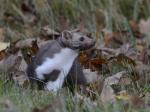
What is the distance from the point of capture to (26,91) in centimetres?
512

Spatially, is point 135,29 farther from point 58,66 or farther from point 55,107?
point 55,107

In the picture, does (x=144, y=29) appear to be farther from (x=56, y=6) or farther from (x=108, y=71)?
(x=108, y=71)

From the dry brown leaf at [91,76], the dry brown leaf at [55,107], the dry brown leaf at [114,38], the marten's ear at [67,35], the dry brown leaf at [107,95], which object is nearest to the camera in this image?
the dry brown leaf at [55,107]

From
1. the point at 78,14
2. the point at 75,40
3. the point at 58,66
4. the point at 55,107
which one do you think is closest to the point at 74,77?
the point at 58,66

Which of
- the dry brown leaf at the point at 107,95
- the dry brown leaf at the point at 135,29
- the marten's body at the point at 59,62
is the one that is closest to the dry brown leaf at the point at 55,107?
the dry brown leaf at the point at 107,95

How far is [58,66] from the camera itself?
5684 mm

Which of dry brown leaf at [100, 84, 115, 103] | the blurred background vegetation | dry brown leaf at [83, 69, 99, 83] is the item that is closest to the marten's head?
dry brown leaf at [83, 69, 99, 83]

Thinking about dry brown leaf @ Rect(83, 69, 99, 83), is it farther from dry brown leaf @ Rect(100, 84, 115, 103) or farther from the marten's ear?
dry brown leaf @ Rect(100, 84, 115, 103)

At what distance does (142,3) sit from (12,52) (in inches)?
124

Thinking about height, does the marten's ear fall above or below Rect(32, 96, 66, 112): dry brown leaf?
above

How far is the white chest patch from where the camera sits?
563 centimetres

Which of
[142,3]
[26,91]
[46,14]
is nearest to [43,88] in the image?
[26,91]

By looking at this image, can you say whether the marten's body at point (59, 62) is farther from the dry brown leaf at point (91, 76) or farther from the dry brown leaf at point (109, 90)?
the dry brown leaf at point (109, 90)

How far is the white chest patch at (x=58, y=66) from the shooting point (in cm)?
563
